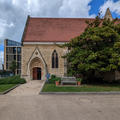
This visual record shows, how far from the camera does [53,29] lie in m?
19.3

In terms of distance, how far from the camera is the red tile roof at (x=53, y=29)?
17.7 metres

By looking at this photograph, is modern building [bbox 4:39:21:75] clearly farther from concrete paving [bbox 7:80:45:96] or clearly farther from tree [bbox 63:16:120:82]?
tree [bbox 63:16:120:82]

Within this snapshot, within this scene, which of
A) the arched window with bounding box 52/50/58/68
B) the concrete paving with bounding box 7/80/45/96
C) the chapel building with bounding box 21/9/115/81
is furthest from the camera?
the arched window with bounding box 52/50/58/68

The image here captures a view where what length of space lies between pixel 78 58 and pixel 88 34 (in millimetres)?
3224

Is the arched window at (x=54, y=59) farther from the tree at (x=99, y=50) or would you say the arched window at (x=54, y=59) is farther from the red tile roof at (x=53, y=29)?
the tree at (x=99, y=50)

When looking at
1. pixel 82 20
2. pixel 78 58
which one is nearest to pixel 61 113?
pixel 78 58

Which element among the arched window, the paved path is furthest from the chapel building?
the paved path

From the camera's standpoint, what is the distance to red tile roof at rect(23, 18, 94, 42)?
58.2 ft

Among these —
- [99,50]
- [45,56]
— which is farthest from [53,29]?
[99,50]

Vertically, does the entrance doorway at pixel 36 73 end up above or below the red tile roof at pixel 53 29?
below

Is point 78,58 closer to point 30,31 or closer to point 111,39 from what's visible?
point 111,39

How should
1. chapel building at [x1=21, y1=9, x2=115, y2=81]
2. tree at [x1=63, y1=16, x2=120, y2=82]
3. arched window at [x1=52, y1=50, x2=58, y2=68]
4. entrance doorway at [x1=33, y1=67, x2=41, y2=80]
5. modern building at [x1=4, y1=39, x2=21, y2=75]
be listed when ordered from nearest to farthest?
tree at [x1=63, y1=16, x2=120, y2=82] < chapel building at [x1=21, y1=9, x2=115, y2=81] < arched window at [x1=52, y1=50, x2=58, y2=68] < entrance doorway at [x1=33, y1=67, x2=41, y2=80] < modern building at [x1=4, y1=39, x2=21, y2=75]

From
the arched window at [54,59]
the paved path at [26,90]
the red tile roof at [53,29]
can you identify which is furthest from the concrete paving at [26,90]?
the red tile roof at [53,29]

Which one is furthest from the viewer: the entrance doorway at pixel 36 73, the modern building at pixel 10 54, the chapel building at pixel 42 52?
the modern building at pixel 10 54
